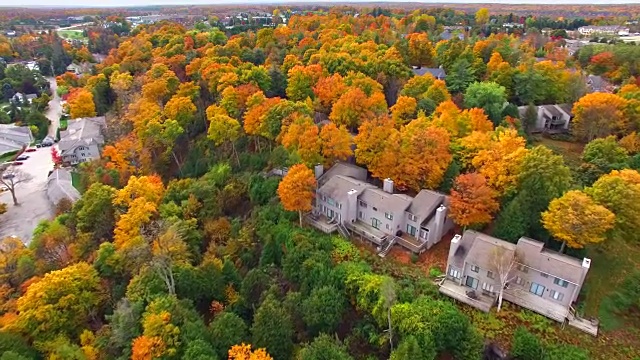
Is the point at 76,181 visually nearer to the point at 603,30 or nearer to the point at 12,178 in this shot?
the point at 12,178

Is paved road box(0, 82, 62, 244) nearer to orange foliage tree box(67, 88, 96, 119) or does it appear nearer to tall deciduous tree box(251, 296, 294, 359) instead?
Answer: orange foliage tree box(67, 88, 96, 119)

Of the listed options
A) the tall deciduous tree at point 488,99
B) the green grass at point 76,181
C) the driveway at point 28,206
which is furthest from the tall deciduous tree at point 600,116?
the driveway at point 28,206

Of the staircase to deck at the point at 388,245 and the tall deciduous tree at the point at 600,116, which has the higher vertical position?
the tall deciduous tree at the point at 600,116

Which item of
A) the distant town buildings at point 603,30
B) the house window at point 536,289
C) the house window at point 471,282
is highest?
the distant town buildings at point 603,30

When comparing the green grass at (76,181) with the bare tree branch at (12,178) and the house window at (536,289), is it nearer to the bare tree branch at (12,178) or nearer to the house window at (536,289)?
the bare tree branch at (12,178)

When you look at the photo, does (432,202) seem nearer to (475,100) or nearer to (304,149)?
(304,149)

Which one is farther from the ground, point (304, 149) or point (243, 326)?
point (304, 149)

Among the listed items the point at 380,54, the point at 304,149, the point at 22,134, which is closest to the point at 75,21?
the point at 22,134

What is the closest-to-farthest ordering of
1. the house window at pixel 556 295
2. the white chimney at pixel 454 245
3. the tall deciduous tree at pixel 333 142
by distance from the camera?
the house window at pixel 556 295 → the white chimney at pixel 454 245 → the tall deciduous tree at pixel 333 142
